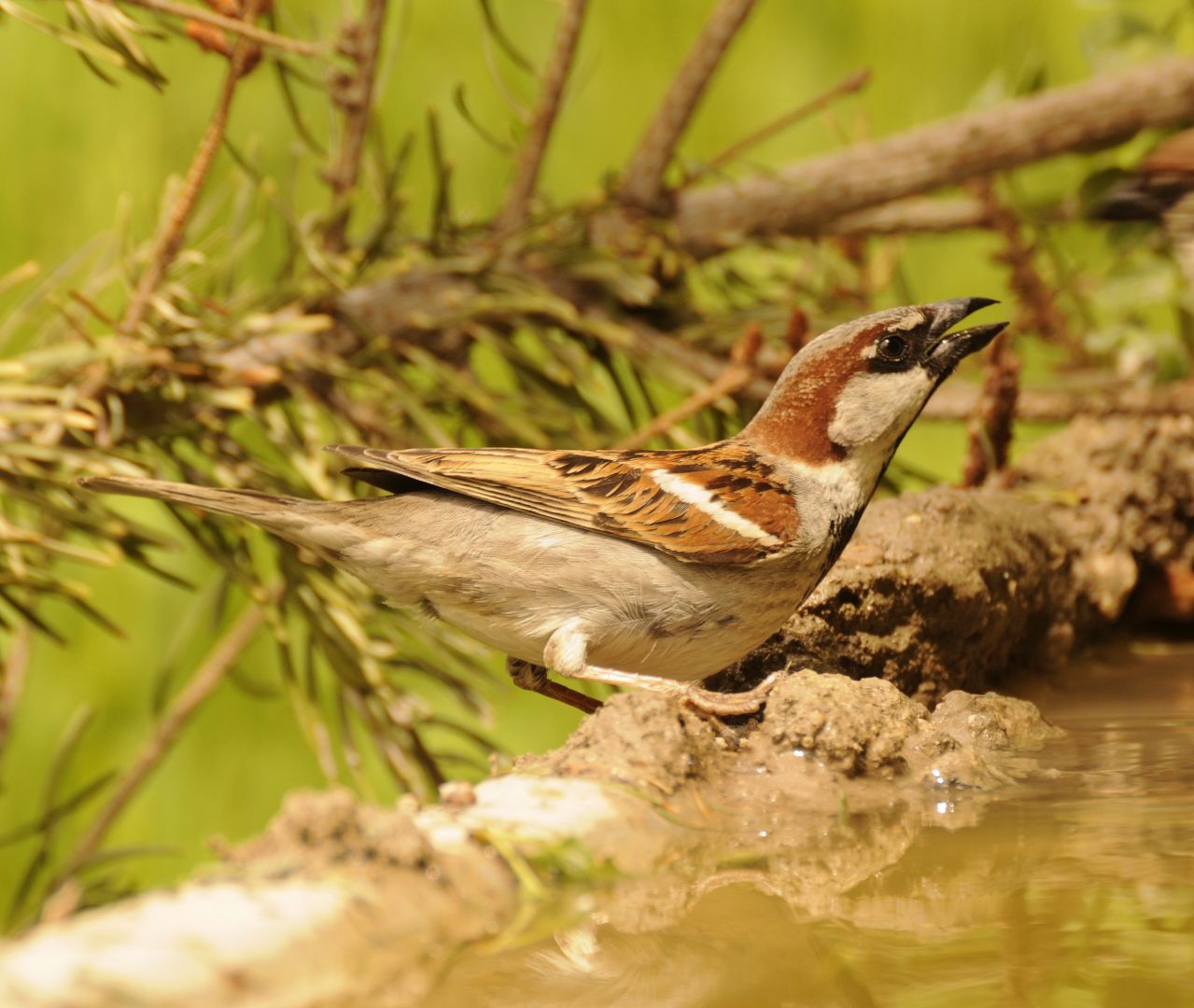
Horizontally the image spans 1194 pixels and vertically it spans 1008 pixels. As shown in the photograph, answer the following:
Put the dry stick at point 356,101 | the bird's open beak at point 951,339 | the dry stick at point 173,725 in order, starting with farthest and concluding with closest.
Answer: the dry stick at point 173,725
the dry stick at point 356,101
the bird's open beak at point 951,339

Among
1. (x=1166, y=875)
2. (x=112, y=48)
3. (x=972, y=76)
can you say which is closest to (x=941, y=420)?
(x=1166, y=875)

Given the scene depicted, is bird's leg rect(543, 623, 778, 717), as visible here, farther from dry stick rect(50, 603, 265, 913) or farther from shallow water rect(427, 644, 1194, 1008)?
dry stick rect(50, 603, 265, 913)

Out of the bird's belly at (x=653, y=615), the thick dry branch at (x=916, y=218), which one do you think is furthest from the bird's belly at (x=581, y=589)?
the thick dry branch at (x=916, y=218)

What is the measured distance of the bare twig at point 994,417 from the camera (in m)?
2.30

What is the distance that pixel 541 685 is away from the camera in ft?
6.76

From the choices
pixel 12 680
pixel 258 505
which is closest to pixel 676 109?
pixel 258 505

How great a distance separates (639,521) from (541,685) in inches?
12.2

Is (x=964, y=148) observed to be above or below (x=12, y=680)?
above

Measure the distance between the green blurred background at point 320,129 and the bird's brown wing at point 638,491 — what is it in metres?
1.45

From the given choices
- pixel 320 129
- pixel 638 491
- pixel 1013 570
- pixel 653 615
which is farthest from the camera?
pixel 320 129

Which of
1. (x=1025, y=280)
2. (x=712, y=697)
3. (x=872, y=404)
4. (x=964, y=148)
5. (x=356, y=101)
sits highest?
(x=1025, y=280)

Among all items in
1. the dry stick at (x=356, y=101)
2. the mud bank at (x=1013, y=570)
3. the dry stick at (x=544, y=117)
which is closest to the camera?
the mud bank at (x=1013, y=570)

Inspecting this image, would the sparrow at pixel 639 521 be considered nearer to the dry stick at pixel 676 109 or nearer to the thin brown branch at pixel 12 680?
the dry stick at pixel 676 109

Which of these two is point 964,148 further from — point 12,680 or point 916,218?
point 12,680
